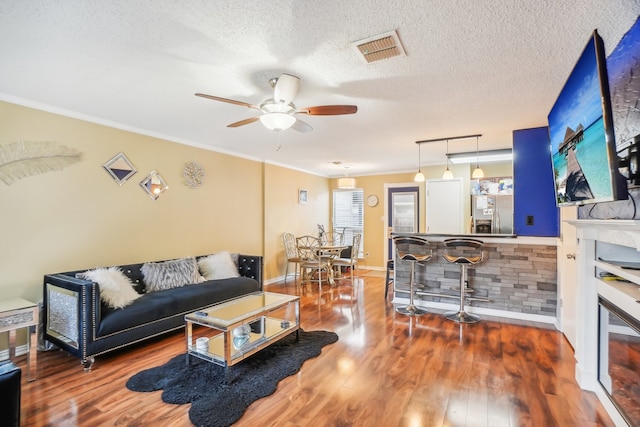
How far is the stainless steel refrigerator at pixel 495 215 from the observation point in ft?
20.7

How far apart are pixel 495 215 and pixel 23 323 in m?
7.18

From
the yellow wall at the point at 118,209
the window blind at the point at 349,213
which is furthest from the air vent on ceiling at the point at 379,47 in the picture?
the window blind at the point at 349,213

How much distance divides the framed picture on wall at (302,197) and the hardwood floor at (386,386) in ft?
12.6

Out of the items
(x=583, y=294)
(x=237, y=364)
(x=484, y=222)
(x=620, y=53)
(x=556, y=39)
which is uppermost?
(x=556, y=39)

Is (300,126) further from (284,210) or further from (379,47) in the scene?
(284,210)

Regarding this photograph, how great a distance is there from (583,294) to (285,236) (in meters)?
4.86

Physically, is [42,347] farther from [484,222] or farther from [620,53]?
[484,222]

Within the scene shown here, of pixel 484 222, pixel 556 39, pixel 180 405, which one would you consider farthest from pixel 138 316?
pixel 484 222

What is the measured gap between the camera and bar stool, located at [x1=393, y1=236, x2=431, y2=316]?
4.13 m

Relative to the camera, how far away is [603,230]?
1.94 metres

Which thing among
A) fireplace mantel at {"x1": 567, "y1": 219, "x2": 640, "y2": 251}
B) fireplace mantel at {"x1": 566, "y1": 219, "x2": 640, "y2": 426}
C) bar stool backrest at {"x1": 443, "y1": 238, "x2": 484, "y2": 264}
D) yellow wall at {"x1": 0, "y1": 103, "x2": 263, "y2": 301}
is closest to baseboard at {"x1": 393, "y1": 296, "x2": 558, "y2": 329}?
bar stool backrest at {"x1": 443, "y1": 238, "x2": 484, "y2": 264}

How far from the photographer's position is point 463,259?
3.81 m

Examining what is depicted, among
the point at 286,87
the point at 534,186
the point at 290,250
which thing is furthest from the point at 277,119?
the point at 290,250

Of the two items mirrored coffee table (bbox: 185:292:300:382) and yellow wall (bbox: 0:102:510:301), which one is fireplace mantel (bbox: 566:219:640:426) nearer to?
mirrored coffee table (bbox: 185:292:300:382)
